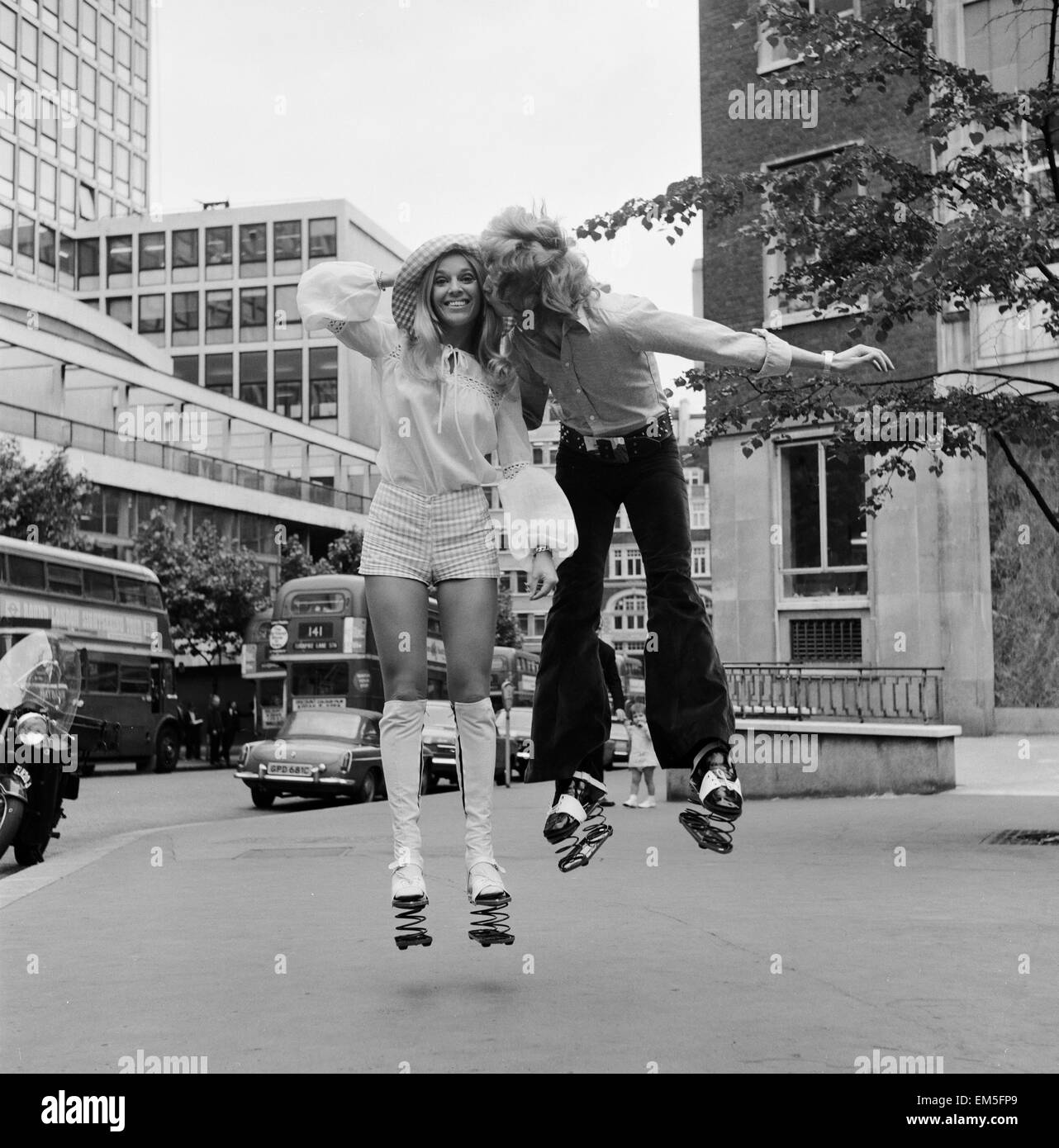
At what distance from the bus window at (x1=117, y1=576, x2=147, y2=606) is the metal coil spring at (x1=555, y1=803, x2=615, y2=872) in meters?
29.8

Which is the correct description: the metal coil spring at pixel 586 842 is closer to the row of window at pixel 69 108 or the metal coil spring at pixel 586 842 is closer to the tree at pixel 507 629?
the tree at pixel 507 629

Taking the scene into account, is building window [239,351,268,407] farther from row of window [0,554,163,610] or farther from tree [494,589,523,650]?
row of window [0,554,163,610]

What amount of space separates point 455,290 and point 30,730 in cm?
748

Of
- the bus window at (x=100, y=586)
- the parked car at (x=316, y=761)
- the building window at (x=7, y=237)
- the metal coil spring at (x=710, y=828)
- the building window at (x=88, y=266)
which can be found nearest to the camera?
the metal coil spring at (x=710, y=828)

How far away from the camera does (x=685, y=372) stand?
11.7m

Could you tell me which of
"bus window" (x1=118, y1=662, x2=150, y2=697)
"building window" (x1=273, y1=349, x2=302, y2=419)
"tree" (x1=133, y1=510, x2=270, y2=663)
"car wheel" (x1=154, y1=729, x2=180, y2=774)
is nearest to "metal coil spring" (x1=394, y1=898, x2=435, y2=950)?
"bus window" (x1=118, y1=662, x2=150, y2=697)

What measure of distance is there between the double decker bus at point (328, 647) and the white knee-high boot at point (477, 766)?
77.8 feet

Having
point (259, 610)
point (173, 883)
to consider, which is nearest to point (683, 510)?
point (173, 883)

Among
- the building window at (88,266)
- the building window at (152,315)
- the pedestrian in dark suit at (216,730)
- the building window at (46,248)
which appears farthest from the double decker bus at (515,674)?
the building window at (88,266)

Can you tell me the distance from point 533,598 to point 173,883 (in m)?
5.26

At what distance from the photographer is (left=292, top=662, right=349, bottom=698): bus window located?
96.6ft

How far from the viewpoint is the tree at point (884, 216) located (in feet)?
35.7
